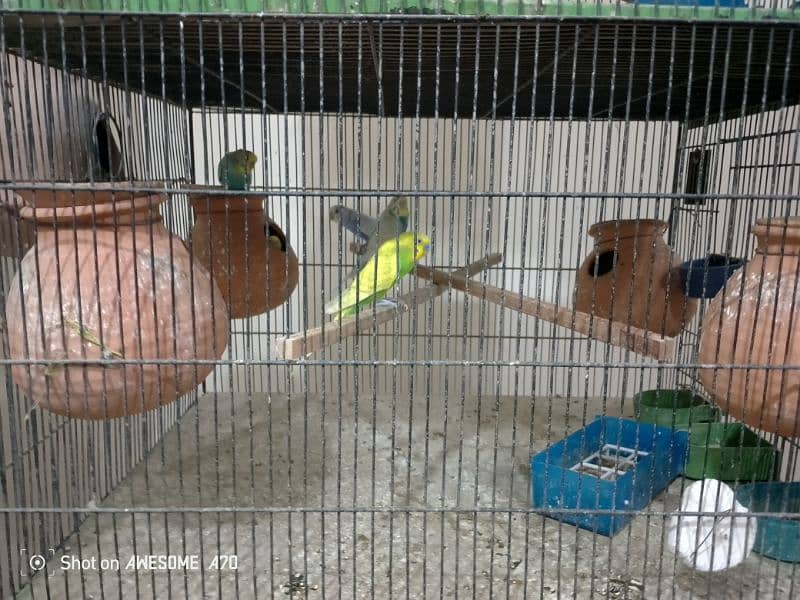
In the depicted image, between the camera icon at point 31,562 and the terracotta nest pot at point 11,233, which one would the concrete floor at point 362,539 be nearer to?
the camera icon at point 31,562

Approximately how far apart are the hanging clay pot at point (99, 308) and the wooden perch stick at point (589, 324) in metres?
0.56

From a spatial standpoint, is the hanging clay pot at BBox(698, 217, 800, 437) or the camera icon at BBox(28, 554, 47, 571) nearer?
the hanging clay pot at BBox(698, 217, 800, 437)

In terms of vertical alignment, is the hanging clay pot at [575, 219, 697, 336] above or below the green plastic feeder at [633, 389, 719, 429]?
above

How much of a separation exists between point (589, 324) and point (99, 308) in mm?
978

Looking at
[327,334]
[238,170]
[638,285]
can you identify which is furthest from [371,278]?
[638,285]

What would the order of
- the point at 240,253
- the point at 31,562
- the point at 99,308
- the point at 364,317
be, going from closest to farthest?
the point at 99,308, the point at 31,562, the point at 364,317, the point at 240,253

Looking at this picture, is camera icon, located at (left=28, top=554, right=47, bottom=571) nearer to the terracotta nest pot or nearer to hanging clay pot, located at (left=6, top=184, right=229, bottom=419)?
hanging clay pot, located at (left=6, top=184, right=229, bottom=419)

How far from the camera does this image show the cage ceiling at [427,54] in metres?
1.01

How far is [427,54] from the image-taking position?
1334mm

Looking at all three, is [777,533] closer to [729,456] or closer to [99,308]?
[729,456]

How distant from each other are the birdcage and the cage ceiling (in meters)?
0.01

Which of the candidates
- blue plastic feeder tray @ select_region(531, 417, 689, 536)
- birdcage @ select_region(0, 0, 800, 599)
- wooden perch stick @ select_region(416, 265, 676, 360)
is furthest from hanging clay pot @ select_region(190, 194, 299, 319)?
blue plastic feeder tray @ select_region(531, 417, 689, 536)

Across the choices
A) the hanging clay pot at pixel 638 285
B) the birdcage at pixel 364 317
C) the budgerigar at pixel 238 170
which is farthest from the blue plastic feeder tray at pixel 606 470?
the budgerigar at pixel 238 170

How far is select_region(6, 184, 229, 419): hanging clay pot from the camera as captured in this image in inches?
43.3
